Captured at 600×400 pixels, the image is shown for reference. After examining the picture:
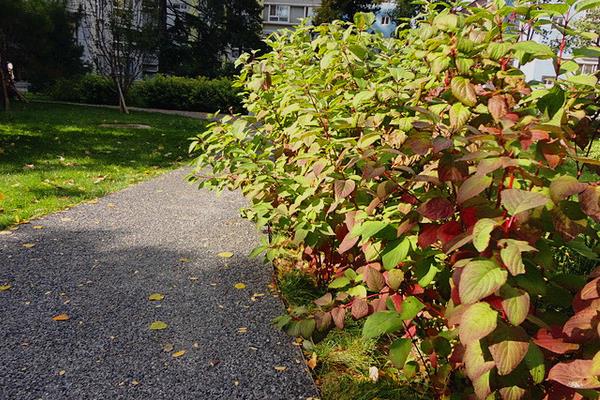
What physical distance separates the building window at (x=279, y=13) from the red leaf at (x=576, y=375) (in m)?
49.2

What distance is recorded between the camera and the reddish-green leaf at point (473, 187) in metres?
1.17

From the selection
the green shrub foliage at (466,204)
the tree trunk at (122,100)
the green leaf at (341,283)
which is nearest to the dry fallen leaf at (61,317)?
the green shrub foliage at (466,204)

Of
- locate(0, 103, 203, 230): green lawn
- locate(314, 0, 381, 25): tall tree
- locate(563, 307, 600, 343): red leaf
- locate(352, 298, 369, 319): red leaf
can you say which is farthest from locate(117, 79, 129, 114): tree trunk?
locate(314, 0, 381, 25): tall tree

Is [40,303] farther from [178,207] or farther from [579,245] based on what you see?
[579,245]

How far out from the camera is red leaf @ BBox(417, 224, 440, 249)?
1.38 metres

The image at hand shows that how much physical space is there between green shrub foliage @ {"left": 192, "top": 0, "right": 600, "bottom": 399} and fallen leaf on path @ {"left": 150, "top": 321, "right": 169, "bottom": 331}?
2.87ft

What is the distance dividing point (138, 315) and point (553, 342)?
2224 millimetres

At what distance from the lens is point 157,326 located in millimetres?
2619

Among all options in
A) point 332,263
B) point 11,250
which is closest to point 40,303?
point 11,250

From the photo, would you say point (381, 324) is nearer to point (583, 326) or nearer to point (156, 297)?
point (583, 326)

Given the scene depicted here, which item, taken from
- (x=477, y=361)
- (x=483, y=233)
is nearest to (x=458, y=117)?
(x=483, y=233)

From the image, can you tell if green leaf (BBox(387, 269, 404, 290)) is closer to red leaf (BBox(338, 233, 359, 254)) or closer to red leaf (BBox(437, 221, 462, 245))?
red leaf (BBox(338, 233, 359, 254))

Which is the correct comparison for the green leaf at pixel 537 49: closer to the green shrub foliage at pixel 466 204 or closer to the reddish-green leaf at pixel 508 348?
the green shrub foliage at pixel 466 204

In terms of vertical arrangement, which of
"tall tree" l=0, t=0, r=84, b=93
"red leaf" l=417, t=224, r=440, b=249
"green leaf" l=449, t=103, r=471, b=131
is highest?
"tall tree" l=0, t=0, r=84, b=93
